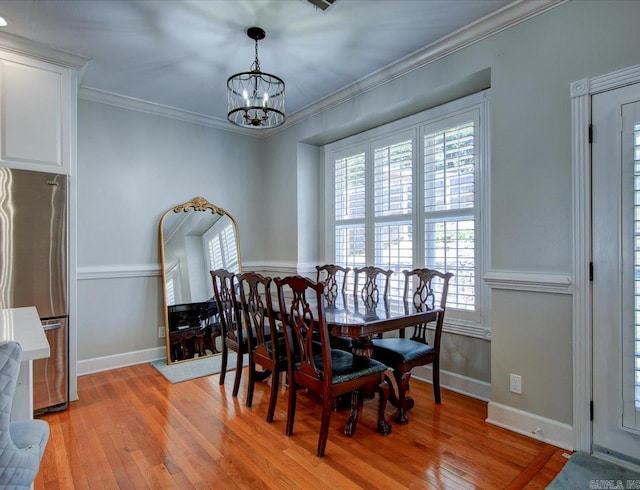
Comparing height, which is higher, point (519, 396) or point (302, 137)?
point (302, 137)

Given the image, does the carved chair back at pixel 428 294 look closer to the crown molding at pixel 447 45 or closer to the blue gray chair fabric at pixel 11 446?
the crown molding at pixel 447 45

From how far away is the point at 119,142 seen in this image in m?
3.83

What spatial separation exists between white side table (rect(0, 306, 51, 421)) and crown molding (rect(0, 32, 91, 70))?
2.30 m

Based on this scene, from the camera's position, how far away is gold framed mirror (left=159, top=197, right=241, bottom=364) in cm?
401

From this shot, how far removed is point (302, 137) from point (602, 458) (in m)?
3.89

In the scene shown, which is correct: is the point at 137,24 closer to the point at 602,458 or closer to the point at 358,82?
the point at 358,82

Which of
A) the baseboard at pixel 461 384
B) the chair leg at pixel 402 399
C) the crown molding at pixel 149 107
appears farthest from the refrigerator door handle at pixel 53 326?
the baseboard at pixel 461 384

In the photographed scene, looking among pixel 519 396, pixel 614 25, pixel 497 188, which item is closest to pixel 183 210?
pixel 497 188

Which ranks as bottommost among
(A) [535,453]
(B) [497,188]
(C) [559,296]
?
(A) [535,453]

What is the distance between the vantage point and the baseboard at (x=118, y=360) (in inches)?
140

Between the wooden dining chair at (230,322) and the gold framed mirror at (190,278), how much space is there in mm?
893

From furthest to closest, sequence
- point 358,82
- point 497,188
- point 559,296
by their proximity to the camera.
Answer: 1. point 358,82
2. point 497,188
3. point 559,296

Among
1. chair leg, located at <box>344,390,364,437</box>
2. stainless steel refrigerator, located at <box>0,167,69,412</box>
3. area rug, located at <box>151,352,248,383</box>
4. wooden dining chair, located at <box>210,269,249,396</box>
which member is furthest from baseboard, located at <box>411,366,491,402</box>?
stainless steel refrigerator, located at <box>0,167,69,412</box>

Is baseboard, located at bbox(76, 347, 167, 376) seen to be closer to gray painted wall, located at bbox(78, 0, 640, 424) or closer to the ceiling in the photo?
gray painted wall, located at bbox(78, 0, 640, 424)
